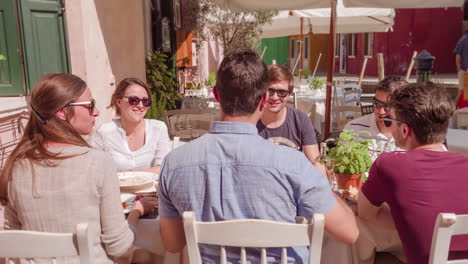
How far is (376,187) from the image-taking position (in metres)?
1.81

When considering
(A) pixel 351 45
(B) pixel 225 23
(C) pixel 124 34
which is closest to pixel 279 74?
(C) pixel 124 34

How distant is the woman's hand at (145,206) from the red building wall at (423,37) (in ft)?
61.9

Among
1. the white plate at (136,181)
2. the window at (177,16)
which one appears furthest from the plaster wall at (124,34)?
the white plate at (136,181)

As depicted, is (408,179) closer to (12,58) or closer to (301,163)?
(301,163)

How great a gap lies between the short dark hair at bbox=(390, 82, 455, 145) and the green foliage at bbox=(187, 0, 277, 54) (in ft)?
30.8

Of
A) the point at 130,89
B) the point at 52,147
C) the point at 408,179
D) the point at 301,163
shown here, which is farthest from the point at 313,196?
the point at 130,89

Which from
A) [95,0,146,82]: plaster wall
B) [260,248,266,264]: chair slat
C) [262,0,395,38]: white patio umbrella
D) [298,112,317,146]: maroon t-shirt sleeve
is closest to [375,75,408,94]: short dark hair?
[298,112,317,146]: maroon t-shirt sleeve

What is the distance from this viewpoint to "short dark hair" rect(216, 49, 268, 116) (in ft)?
5.07

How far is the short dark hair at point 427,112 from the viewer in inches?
70.3

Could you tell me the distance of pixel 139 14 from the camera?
7711 mm

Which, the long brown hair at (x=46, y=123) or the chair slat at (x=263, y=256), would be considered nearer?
the chair slat at (x=263, y=256)

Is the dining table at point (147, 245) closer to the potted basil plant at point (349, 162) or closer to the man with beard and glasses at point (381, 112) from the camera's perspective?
the potted basil plant at point (349, 162)

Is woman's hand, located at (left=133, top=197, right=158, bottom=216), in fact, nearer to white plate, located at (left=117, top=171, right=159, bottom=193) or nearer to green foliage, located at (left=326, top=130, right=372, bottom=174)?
white plate, located at (left=117, top=171, right=159, bottom=193)

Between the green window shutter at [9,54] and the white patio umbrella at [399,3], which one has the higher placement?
the white patio umbrella at [399,3]
